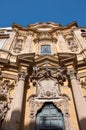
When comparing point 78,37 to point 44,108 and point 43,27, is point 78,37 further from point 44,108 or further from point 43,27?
point 44,108

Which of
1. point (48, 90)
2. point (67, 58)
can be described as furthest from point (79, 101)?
point (67, 58)

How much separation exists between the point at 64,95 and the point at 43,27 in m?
12.7

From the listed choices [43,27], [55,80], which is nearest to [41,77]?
[55,80]

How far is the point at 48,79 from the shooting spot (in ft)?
42.2

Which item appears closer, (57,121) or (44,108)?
(57,121)

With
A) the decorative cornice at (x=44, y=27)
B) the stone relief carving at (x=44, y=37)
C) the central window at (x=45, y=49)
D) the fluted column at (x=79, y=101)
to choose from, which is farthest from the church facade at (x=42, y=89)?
the decorative cornice at (x=44, y=27)

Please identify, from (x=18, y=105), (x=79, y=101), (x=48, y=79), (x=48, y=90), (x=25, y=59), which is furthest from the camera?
(x=25, y=59)

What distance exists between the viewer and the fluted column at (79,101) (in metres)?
9.33

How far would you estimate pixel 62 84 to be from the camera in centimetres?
1275

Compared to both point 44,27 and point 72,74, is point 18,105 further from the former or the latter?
point 44,27

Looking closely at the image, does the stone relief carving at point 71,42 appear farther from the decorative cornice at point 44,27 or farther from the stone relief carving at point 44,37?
the stone relief carving at point 44,37

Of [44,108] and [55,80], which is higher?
[55,80]

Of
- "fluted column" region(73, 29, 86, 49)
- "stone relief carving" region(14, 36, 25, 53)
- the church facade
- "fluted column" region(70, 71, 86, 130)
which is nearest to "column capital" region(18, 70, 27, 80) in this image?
the church facade

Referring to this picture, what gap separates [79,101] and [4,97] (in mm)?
4055
